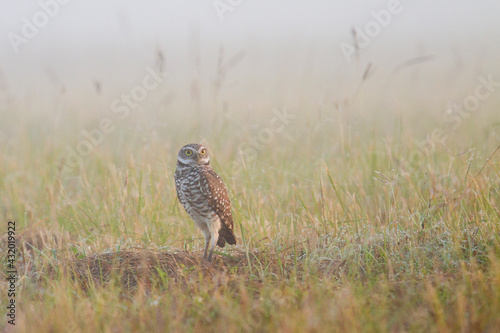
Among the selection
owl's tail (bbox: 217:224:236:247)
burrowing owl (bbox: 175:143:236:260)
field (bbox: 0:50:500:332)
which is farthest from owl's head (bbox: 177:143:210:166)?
owl's tail (bbox: 217:224:236:247)

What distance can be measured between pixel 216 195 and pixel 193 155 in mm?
395

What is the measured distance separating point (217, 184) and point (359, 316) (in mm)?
2061

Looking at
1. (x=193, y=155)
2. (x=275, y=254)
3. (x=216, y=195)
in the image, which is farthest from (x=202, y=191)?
(x=275, y=254)

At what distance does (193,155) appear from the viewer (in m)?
4.71

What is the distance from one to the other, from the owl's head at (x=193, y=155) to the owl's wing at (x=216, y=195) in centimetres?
12

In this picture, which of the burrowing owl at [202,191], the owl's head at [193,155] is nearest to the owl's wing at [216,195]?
the burrowing owl at [202,191]

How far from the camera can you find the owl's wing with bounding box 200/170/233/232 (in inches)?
183

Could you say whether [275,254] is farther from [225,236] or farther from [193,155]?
[193,155]

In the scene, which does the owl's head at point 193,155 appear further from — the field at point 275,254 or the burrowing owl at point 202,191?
the field at point 275,254

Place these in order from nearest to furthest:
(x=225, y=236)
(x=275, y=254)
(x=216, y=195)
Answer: (x=275, y=254) → (x=216, y=195) → (x=225, y=236)

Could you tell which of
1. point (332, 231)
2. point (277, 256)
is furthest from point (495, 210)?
point (277, 256)

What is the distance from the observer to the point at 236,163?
669cm

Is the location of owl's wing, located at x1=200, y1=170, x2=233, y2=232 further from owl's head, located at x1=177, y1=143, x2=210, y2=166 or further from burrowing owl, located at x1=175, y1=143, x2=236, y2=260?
owl's head, located at x1=177, y1=143, x2=210, y2=166

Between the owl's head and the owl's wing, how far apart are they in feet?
0.39
